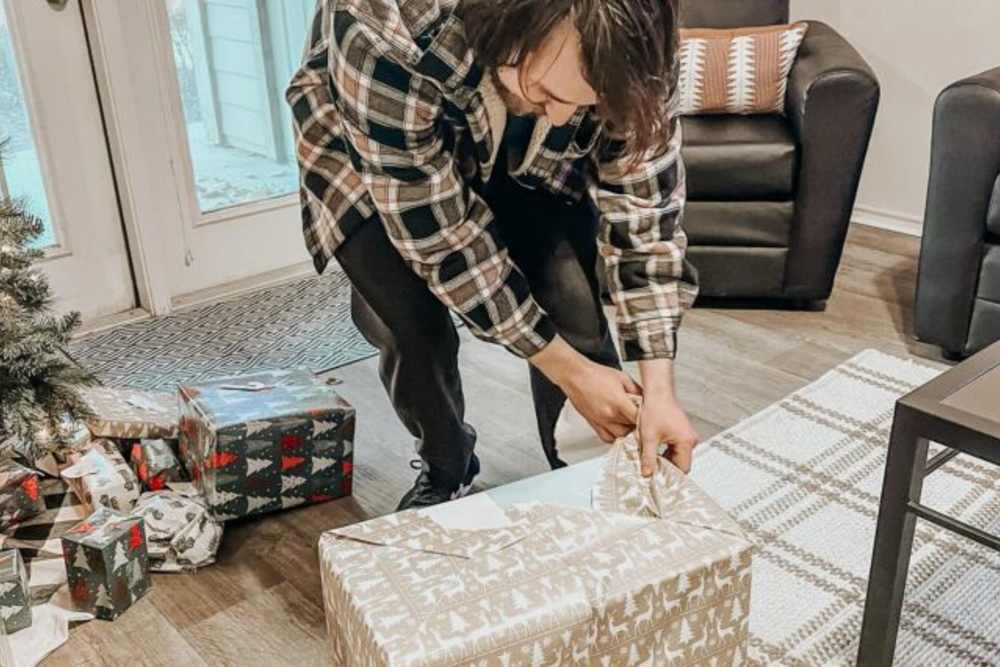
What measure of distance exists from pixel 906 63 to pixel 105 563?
2.65 meters

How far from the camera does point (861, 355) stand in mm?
2264

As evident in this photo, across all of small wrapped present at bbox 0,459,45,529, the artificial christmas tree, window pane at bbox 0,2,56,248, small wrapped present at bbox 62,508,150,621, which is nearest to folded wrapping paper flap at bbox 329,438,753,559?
small wrapped present at bbox 62,508,150,621

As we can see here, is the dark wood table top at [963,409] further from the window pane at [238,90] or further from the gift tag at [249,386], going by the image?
the window pane at [238,90]

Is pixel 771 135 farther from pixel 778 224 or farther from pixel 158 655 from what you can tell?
pixel 158 655

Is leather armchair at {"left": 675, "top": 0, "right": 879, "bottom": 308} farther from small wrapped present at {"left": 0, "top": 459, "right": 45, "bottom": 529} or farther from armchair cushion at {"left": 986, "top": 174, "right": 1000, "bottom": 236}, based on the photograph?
small wrapped present at {"left": 0, "top": 459, "right": 45, "bottom": 529}

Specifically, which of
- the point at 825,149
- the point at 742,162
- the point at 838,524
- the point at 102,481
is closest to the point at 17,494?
the point at 102,481

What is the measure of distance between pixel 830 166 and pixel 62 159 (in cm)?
180

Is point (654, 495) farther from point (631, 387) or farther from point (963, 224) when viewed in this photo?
point (963, 224)

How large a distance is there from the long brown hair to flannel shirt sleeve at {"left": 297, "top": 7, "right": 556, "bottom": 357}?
131 mm

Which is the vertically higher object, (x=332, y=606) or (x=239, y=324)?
(x=332, y=606)

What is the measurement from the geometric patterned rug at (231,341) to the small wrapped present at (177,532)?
557mm

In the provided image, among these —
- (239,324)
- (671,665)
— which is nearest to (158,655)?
(671,665)

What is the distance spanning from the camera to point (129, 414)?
1.78 meters

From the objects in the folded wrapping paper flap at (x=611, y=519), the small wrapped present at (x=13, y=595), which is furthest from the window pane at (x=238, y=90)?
the folded wrapping paper flap at (x=611, y=519)
